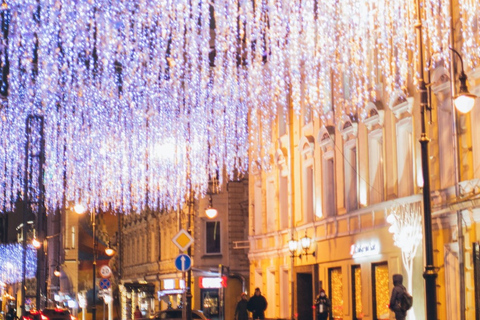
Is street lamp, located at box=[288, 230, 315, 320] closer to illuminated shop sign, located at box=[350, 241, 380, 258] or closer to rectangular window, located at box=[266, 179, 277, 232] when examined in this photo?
illuminated shop sign, located at box=[350, 241, 380, 258]

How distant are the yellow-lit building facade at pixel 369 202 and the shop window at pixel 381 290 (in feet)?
0.10

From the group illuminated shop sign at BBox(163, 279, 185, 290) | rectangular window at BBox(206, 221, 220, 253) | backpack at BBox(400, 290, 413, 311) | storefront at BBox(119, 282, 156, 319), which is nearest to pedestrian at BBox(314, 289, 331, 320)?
backpack at BBox(400, 290, 413, 311)

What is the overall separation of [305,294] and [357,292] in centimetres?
671

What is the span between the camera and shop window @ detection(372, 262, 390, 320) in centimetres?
2744

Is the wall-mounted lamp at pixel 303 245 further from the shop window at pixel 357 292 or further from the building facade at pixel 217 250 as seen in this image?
the building facade at pixel 217 250

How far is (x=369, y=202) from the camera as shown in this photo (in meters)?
29.4

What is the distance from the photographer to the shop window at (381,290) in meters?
27.4

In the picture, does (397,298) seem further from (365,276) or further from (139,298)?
(139,298)

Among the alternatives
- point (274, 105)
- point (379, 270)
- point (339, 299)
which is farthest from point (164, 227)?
point (379, 270)

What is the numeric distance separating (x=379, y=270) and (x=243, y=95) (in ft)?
65.5

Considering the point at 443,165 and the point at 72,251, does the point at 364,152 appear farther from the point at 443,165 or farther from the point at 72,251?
the point at 72,251

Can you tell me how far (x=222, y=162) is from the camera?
51.7 metres

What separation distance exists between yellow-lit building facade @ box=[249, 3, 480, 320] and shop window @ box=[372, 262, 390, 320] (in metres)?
0.03

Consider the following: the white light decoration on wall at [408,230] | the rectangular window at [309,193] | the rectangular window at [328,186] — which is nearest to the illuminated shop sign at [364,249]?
the white light decoration on wall at [408,230]
